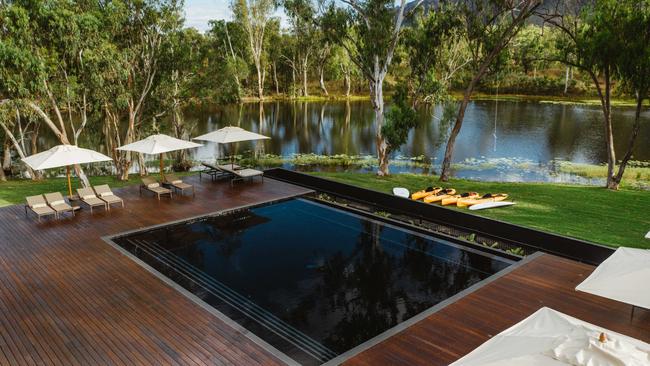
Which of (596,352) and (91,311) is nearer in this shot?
(596,352)

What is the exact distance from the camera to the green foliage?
19391 millimetres

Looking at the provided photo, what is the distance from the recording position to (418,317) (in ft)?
24.1

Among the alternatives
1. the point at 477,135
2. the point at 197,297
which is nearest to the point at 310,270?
the point at 197,297

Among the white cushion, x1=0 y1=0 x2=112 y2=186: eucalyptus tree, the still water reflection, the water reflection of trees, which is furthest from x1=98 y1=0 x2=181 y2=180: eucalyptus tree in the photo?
the white cushion

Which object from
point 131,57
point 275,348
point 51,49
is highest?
point 131,57

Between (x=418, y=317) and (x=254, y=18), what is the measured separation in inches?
2178

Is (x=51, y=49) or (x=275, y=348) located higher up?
(x=51, y=49)

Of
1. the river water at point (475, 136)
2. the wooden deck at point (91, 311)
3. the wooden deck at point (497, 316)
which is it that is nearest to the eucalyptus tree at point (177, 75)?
the river water at point (475, 136)

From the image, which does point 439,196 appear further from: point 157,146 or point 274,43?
point 274,43

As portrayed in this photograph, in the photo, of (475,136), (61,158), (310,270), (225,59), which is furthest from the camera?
(225,59)

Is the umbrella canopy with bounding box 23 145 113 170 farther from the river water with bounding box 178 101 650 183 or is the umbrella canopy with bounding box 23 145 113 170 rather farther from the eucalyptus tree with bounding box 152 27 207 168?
the river water with bounding box 178 101 650 183

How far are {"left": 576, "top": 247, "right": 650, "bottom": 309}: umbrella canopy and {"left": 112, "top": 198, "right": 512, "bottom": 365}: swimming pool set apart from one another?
8.67 feet

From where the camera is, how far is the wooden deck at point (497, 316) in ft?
21.0

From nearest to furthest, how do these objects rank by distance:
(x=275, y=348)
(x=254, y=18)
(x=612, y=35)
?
(x=275, y=348) < (x=612, y=35) < (x=254, y=18)
